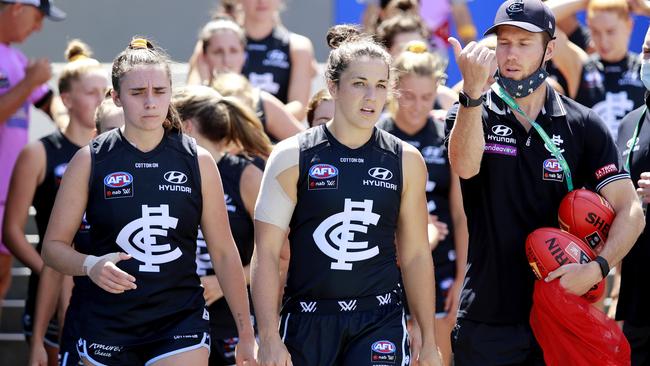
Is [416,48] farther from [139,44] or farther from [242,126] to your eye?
[139,44]

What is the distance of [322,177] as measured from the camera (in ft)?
15.6

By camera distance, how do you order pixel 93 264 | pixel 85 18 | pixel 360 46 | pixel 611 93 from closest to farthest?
pixel 93 264 < pixel 360 46 < pixel 611 93 < pixel 85 18

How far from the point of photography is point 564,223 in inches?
194

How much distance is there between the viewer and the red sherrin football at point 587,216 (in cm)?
489

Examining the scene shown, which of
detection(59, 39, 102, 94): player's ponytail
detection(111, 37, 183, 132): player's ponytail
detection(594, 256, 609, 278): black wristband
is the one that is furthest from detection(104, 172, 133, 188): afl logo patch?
detection(59, 39, 102, 94): player's ponytail

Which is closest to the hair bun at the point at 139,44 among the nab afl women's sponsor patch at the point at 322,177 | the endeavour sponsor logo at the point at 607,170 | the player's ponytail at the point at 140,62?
the player's ponytail at the point at 140,62

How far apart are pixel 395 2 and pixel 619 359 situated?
4741 mm

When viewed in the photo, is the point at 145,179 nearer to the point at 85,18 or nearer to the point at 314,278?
the point at 314,278

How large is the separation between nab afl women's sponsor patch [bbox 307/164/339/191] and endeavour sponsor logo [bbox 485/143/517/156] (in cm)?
79

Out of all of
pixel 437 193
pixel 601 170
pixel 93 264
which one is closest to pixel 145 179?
pixel 93 264

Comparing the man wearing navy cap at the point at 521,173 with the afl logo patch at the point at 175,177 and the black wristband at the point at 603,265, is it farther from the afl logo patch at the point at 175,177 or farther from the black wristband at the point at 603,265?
the afl logo patch at the point at 175,177

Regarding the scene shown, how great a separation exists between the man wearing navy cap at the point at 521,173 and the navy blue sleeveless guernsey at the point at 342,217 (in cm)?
43

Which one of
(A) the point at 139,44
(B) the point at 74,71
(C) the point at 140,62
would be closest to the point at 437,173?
(B) the point at 74,71

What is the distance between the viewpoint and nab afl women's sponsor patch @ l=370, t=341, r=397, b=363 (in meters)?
4.66
